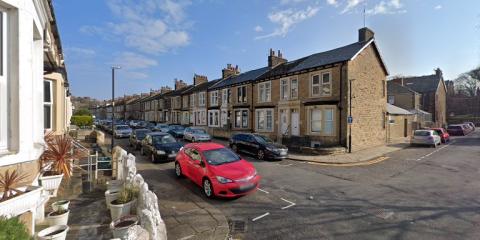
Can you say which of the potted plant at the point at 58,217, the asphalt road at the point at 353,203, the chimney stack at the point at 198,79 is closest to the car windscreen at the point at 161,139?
the asphalt road at the point at 353,203

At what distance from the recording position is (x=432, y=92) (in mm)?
42250

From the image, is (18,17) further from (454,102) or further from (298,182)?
(454,102)

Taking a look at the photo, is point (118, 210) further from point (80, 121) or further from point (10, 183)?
point (80, 121)

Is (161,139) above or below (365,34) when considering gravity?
below

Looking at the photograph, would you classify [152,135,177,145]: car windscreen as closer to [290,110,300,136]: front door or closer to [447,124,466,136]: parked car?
[290,110,300,136]: front door

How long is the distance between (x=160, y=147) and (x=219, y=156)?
562cm

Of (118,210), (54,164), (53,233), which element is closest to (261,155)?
(118,210)

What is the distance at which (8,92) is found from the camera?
3.85 metres

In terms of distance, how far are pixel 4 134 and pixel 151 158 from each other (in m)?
10.5

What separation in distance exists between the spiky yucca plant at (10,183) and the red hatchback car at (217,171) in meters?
4.68

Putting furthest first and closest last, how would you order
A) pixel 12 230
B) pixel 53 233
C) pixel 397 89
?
pixel 397 89 → pixel 53 233 → pixel 12 230

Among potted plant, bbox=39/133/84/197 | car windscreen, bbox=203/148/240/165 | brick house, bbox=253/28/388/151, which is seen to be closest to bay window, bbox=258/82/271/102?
brick house, bbox=253/28/388/151

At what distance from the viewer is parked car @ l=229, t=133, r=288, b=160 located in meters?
14.2

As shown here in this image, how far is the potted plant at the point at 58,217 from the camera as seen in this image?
15.4 feet
